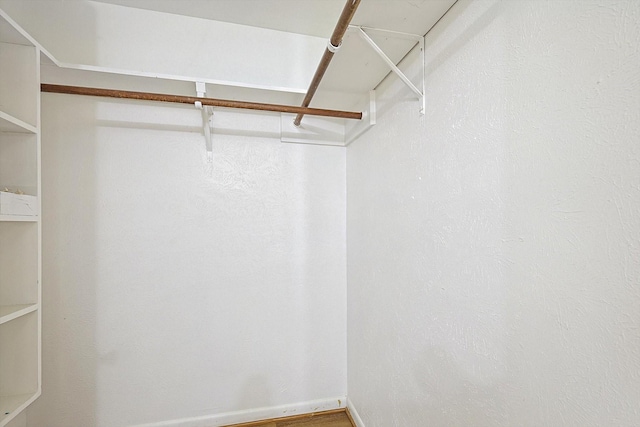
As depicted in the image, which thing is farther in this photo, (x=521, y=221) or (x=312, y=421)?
(x=312, y=421)

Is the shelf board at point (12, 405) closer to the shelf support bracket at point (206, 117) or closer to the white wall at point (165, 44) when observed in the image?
the shelf support bracket at point (206, 117)

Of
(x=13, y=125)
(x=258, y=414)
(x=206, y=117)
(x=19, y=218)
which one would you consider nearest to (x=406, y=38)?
(x=206, y=117)

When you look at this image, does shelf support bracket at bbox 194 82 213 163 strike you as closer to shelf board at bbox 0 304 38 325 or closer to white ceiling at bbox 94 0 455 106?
white ceiling at bbox 94 0 455 106

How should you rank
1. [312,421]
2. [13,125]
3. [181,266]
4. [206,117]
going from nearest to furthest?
[13,125]
[206,117]
[181,266]
[312,421]

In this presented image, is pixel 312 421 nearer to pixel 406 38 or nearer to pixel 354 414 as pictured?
pixel 354 414

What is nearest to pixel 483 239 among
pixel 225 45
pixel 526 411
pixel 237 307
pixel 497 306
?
pixel 497 306

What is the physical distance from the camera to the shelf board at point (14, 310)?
1.02 metres

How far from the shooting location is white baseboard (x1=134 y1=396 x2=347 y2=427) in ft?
5.52

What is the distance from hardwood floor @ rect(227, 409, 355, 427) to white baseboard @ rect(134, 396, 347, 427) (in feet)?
0.07

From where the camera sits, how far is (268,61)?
5.61 feet

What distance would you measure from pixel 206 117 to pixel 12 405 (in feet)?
4.76

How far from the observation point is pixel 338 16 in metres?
1.57

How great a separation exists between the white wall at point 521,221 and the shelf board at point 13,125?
1501 millimetres

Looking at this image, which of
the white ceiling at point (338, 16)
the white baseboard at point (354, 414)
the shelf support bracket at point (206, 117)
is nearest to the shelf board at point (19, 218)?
the shelf support bracket at point (206, 117)
